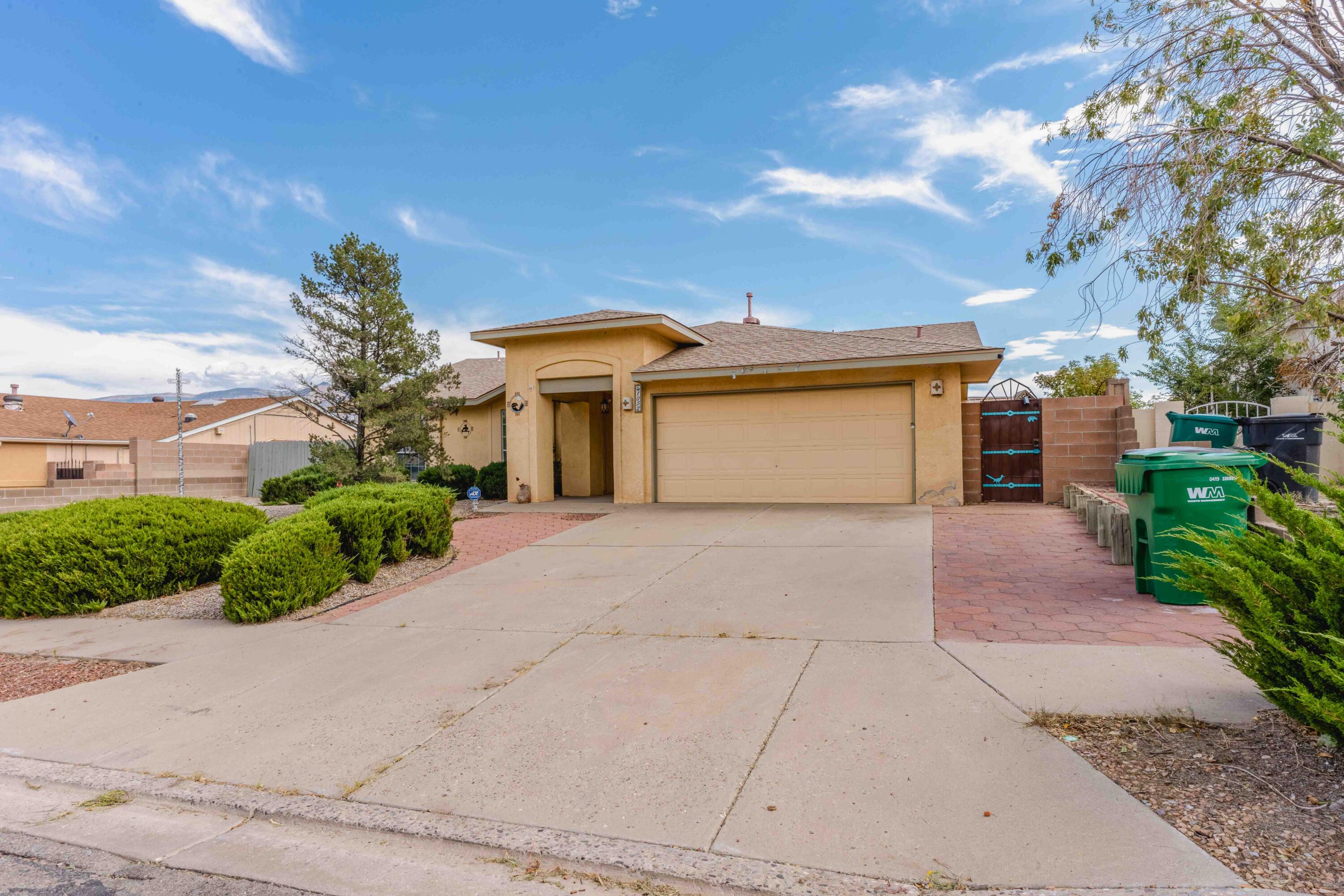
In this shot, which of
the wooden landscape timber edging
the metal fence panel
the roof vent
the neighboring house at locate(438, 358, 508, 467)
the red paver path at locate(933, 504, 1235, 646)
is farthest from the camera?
the metal fence panel

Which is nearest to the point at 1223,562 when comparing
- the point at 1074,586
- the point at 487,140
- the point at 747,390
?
the point at 1074,586

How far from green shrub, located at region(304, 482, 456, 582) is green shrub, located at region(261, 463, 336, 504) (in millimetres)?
9546

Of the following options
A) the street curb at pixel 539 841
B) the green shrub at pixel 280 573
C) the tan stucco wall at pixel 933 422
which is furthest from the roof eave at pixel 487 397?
the street curb at pixel 539 841

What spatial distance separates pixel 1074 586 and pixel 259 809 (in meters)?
6.38

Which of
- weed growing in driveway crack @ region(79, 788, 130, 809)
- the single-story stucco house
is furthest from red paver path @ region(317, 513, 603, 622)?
weed growing in driveway crack @ region(79, 788, 130, 809)

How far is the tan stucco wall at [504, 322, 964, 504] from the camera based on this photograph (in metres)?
12.7

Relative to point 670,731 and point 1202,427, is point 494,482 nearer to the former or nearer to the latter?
point 1202,427

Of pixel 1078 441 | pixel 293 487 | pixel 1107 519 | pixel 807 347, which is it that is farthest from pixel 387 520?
pixel 293 487

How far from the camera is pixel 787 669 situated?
4.54 meters

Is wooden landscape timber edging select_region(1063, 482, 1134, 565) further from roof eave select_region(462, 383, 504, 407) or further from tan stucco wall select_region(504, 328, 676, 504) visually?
roof eave select_region(462, 383, 504, 407)

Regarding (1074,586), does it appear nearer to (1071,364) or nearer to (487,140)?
(487,140)

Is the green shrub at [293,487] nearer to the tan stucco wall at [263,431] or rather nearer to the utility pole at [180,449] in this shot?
the utility pole at [180,449]

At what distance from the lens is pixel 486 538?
10820mm

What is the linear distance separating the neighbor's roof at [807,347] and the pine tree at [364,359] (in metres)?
4.42
